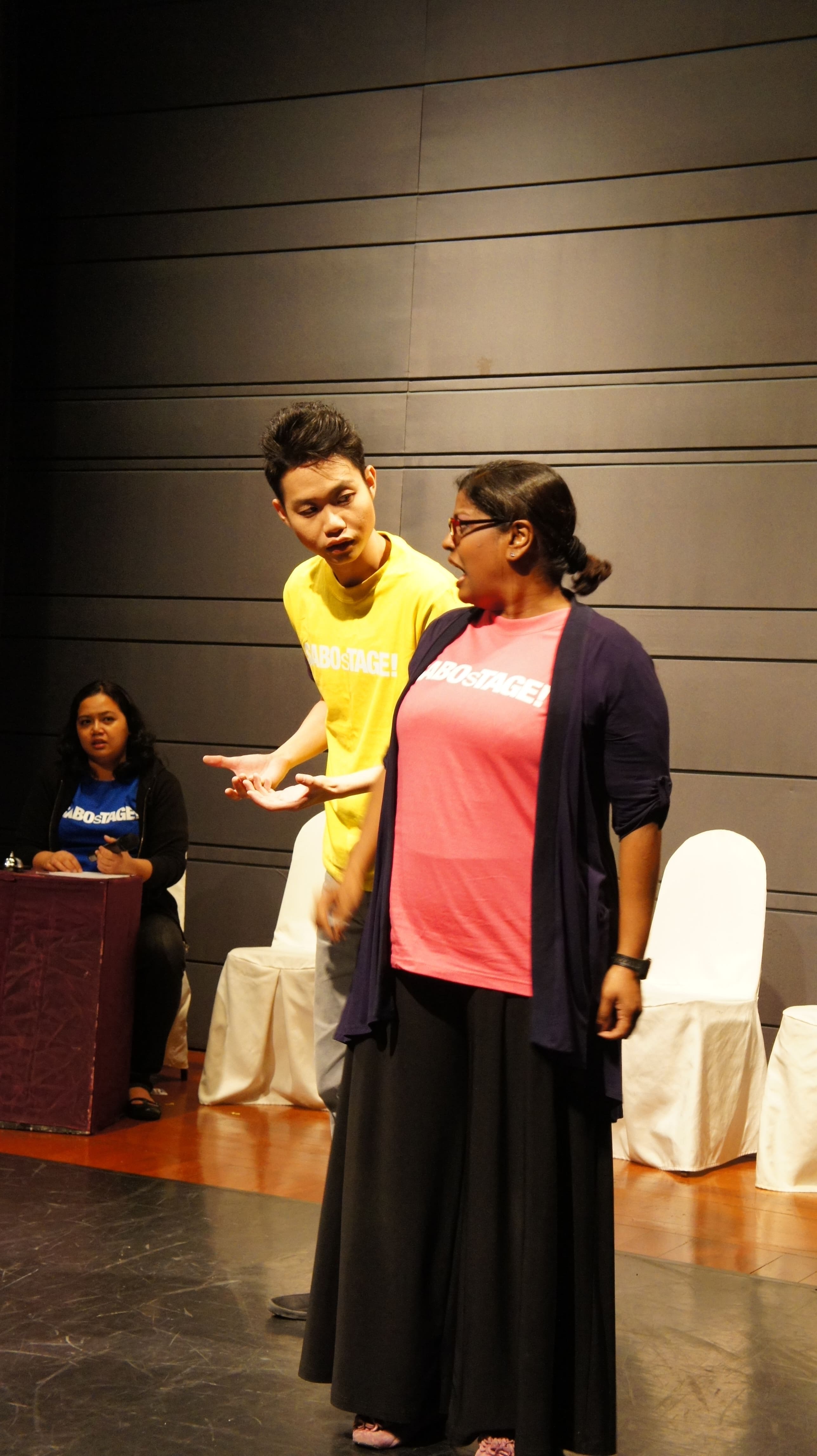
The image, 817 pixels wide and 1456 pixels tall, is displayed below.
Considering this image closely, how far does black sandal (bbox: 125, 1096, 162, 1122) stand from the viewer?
3.75 m

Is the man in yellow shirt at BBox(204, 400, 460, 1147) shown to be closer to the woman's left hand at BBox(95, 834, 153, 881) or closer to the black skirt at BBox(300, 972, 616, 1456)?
the black skirt at BBox(300, 972, 616, 1456)

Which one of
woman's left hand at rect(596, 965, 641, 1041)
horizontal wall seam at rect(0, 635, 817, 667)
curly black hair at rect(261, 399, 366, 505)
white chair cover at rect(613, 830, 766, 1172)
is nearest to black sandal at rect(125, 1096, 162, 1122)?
white chair cover at rect(613, 830, 766, 1172)

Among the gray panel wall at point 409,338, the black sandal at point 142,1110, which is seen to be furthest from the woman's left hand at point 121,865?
the gray panel wall at point 409,338

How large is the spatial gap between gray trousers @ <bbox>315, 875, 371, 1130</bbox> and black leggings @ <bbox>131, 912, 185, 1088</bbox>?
68.7 inches

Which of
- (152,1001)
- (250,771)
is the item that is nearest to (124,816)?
(152,1001)

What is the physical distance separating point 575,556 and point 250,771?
0.71 meters

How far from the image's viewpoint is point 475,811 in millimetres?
1729

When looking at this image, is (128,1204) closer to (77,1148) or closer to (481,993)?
(77,1148)

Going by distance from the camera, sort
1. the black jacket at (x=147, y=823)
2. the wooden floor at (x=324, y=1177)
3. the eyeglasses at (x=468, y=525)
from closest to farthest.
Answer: the eyeglasses at (x=468, y=525) → the wooden floor at (x=324, y=1177) → the black jacket at (x=147, y=823)

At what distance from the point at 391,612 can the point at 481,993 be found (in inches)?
27.6

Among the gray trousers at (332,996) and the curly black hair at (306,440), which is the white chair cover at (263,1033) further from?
the curly black hair at (306,440)

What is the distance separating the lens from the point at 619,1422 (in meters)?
1.95

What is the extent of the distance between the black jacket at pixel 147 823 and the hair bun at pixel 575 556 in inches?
96.7

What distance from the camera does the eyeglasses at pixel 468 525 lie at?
5.82 ft
